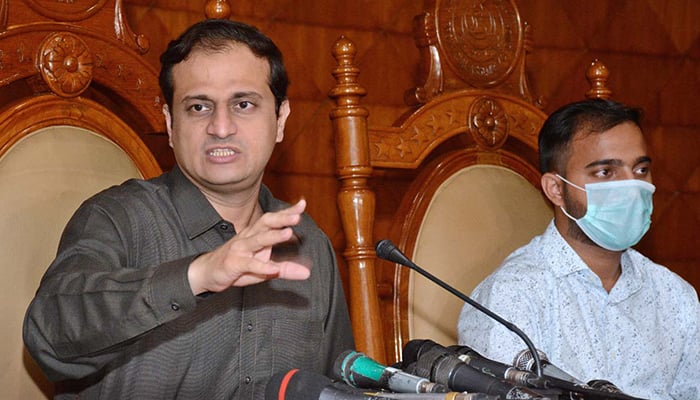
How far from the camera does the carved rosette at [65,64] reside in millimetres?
2229

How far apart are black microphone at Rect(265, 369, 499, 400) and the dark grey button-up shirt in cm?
33

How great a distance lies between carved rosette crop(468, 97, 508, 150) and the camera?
2.86 metres

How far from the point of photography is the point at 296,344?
2211 millimetres

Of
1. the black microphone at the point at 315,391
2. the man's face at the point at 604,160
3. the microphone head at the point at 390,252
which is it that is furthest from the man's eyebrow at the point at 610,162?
the black microphone at the point at 315,391

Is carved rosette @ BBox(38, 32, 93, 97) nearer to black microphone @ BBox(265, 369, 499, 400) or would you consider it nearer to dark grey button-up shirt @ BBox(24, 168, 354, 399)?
dark grey button-up shirt @ BBox(24, 168, 354, 399)

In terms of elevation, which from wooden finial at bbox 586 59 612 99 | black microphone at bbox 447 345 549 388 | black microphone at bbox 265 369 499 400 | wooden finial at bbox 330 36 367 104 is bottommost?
black microphone at bbox 265 369 499 400

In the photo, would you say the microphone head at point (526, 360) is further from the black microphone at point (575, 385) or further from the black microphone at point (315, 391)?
the black microphone at point (315, 391)

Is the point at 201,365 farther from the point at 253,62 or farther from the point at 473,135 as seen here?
the point at 473,135

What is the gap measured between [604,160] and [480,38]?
46cm

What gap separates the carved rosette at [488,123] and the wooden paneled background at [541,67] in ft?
1.66

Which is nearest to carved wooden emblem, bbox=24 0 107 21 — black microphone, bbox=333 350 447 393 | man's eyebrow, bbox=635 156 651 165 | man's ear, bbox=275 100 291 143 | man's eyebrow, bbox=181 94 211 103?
man's eyebrow, bbox=181 94 211 103

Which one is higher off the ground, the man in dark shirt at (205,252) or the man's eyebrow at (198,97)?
the man's eyebrow at (198,97)

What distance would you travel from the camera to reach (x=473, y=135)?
2.87 meters

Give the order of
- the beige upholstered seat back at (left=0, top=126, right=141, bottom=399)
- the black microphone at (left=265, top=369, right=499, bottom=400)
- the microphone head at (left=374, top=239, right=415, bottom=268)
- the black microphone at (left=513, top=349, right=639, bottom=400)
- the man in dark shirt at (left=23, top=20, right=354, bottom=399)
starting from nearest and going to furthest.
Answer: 1. the black microphone at (left=265, top=369, right=499, bottom=400)
2. the black microphone at (left=513, top=349, right=639, bottom=400)
3. the microphone head at (left=374, top=239, right=415, bottom=268)
4. the man in dark shirt at (left=23, top=20, right=354, bottom=399)
5. the beige upholstered seat back at (left=0, top=126, right=141, bottom=399)
